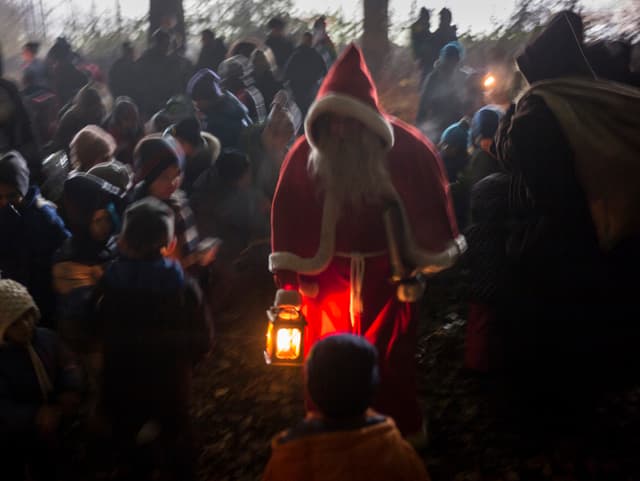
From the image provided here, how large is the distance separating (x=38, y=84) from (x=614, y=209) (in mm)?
10539

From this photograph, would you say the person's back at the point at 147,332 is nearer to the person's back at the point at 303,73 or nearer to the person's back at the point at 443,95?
the person's back at the point at 443,95

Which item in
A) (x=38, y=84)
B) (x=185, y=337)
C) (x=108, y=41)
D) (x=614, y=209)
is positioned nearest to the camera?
(x=614, y=209)

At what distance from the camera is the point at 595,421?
4.12 meters

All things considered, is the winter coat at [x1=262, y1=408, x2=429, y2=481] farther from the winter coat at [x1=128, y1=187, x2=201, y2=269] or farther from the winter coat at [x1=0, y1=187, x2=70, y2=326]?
the winter coat at [x1=0, y1=187, x2=70, y2=326]

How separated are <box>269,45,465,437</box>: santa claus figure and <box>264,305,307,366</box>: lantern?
6.6 inches

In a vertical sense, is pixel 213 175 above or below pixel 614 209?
above

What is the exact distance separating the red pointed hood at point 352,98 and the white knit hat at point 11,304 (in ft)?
5.86

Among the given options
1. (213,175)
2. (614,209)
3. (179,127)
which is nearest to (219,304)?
(213,175)

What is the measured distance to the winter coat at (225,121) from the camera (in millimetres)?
7961

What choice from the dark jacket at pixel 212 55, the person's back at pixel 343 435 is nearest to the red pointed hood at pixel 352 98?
the person's back at pixel 343 435

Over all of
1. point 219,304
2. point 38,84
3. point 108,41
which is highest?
point 108,41

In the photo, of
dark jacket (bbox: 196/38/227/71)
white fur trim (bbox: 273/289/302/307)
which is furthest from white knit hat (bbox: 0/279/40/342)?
dark jacket (bbox: 196/38/227/71)

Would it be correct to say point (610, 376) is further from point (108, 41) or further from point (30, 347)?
point (108, 41)

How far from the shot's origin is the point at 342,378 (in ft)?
8.50
